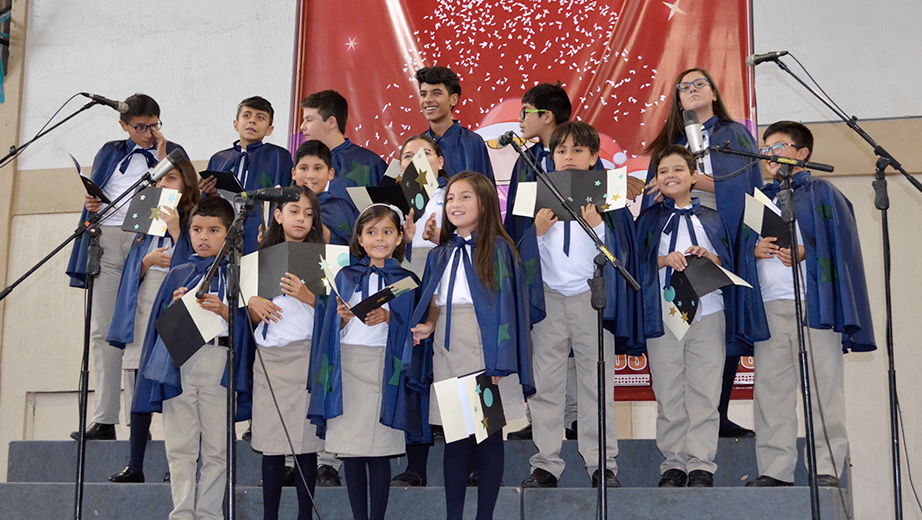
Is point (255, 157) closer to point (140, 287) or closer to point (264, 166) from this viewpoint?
point (264, 166)

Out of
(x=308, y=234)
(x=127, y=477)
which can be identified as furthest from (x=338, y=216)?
(x=127, y=477)

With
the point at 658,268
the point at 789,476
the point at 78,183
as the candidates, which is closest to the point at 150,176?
the point at 658,268

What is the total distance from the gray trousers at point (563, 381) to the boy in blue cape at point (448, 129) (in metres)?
0.90

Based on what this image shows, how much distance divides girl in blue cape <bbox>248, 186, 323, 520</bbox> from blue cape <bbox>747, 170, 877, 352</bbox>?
6.00ft

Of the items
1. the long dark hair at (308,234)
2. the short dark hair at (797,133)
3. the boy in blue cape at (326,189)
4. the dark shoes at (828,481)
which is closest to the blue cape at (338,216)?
the boy in blue cape at (326,189)

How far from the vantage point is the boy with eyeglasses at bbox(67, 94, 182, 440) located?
13.3 feet

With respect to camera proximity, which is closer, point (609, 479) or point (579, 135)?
point (609, 479)

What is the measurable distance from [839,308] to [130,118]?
3437 mm

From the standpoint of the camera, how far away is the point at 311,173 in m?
3.90

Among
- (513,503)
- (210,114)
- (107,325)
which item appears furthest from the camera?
(210,114)

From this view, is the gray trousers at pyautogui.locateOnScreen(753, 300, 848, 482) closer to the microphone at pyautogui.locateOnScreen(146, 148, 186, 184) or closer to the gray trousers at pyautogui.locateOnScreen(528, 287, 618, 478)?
the gray trousers at pyautogui.locateOnScreen(528, 287, 618, 478)

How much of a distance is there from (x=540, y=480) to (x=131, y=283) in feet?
6.56

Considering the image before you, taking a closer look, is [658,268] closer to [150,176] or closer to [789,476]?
[789,476]

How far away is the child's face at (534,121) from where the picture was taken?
407cm
